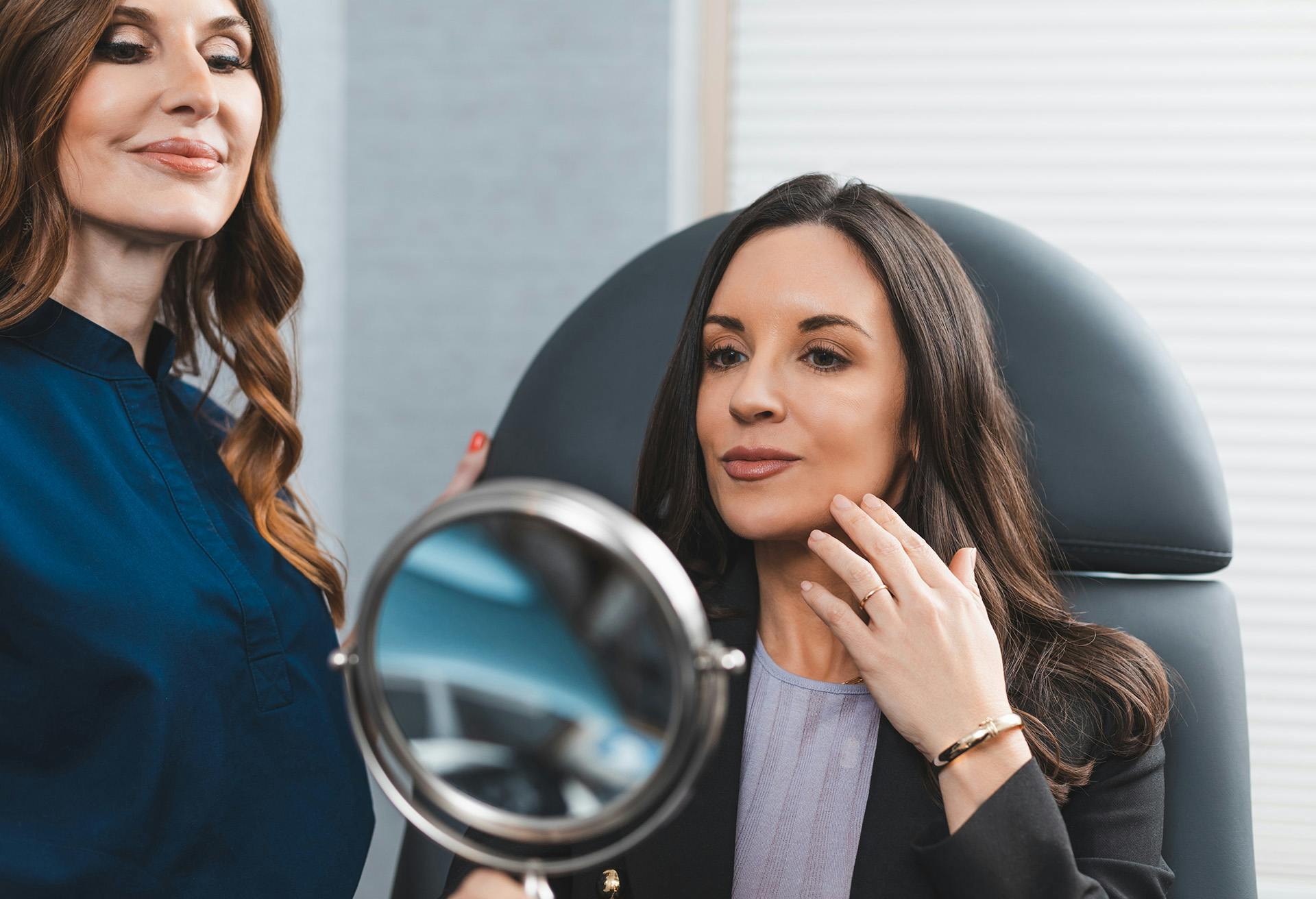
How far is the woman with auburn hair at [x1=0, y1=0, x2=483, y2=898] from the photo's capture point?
38.1 inches

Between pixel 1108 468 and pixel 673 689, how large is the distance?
79 cm

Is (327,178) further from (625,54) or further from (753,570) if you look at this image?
(753,570)

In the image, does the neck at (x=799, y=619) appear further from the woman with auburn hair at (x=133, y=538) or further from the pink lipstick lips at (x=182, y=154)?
the pink lipstick lips at (x=182, y=154)

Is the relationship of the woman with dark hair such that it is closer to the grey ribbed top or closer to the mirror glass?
the grey ribbed top

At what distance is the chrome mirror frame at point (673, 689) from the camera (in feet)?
1.72

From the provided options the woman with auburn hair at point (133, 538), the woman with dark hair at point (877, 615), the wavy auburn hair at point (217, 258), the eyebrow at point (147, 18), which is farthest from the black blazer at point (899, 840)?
the eyebrow at point (147, 18)

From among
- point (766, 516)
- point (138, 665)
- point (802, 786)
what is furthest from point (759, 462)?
A: point (138, 665)

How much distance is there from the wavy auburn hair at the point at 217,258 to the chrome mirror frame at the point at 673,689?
0.65m

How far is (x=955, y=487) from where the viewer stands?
3.43 ft

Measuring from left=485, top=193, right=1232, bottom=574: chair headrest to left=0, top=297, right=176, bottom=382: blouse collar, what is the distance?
1.38 feet

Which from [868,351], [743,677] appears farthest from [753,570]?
[868,351]

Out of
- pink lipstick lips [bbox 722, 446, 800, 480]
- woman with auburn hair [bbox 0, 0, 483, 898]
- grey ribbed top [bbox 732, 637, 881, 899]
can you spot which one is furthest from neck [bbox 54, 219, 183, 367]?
grey ribbed top [bbox 732, 637, 881, 899]

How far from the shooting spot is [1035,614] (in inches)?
40.9

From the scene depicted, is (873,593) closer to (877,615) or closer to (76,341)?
(877,615)
